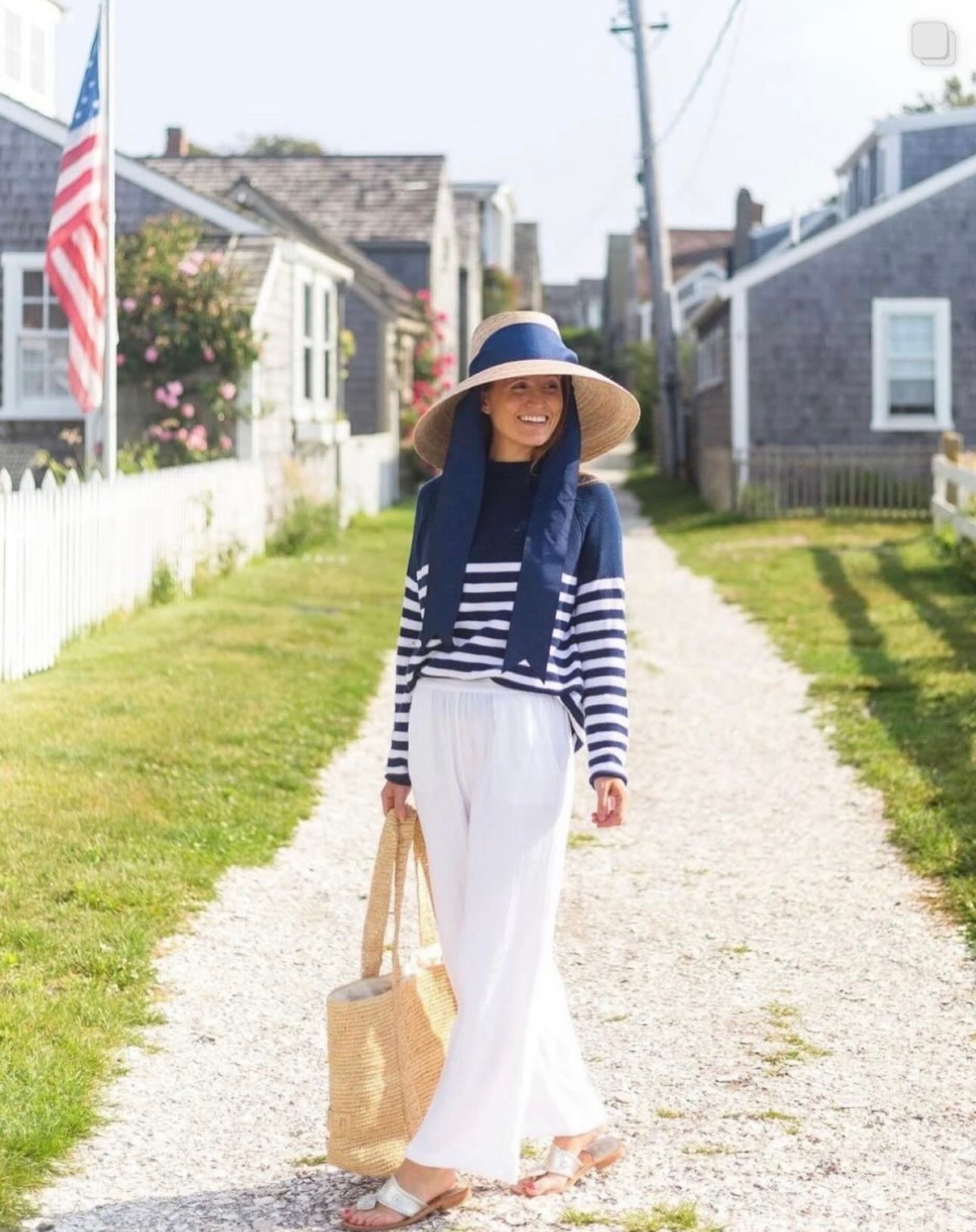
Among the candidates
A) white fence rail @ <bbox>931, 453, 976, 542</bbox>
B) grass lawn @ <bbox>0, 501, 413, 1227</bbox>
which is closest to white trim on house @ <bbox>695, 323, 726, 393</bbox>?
white fence rail @ <bbox>931, 453, 976, 542</bbox>

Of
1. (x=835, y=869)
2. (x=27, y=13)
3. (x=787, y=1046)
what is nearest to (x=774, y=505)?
(x=27, y=13)

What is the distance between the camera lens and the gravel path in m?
4.45

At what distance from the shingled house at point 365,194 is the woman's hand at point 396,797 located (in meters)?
33.6

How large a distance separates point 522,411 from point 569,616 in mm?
458

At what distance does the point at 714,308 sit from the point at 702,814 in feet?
74.6

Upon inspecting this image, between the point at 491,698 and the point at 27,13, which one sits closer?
the point at 491,698

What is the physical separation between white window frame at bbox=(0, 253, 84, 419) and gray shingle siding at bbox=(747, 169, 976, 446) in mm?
10854

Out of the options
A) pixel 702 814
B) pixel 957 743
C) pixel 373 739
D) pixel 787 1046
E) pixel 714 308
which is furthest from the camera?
pixel 714 308

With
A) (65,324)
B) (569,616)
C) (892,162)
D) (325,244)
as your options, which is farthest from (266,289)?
(569,616)

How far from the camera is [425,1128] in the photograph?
428 centimetres

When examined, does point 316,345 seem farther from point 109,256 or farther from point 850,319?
point 850,319

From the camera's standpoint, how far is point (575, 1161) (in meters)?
4.45

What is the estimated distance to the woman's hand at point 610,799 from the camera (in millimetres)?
4355

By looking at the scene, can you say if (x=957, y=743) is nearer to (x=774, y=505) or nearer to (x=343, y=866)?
(x=343, y=866)
